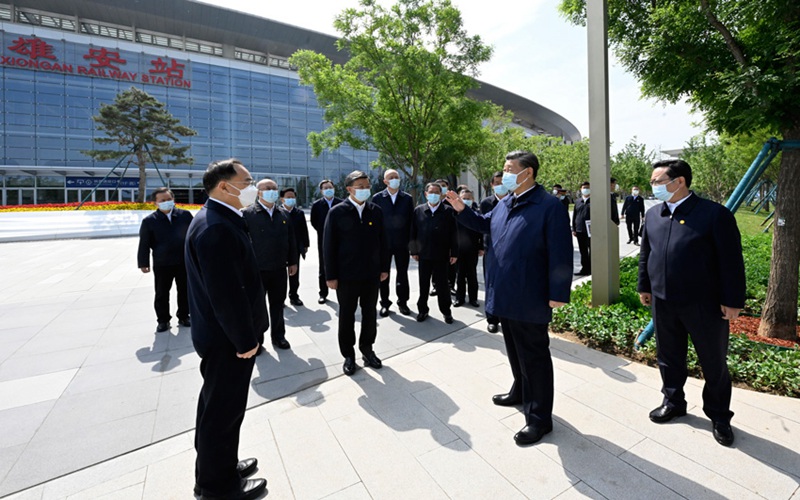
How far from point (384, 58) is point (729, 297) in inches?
527

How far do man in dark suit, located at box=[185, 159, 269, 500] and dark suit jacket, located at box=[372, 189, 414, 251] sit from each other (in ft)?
13.1

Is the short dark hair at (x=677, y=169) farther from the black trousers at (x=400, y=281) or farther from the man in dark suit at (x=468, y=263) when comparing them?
the black trousers at (x=400, y=281)

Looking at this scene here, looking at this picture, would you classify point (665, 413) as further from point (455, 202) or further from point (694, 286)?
point (455, 202)

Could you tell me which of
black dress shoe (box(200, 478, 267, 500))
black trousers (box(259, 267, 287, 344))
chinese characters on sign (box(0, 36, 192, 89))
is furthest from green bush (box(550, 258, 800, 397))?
chinese characters on sign (box(0, 36, 192, 89))

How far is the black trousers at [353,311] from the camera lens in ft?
13.2

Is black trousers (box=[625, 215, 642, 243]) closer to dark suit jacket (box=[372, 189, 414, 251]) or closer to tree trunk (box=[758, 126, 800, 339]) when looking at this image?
tree trunk (box=[758, 126, 800, 339])

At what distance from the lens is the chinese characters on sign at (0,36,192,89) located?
31953mm

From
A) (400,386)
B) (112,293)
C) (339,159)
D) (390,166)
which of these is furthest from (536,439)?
(339,159)

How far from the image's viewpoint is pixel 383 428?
296 cm

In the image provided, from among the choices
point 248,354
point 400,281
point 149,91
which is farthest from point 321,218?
point 149,91

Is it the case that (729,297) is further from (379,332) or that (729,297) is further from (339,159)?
(339,159)

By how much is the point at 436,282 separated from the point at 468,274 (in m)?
0.92

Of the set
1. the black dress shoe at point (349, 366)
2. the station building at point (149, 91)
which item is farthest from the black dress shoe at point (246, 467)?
the station building at point (149, 91)

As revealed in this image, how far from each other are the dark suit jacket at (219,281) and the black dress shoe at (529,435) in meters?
1.88
